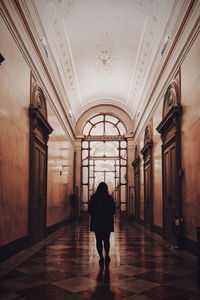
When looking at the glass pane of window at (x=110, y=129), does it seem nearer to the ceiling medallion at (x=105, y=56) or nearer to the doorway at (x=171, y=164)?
the ceiling medallion at (x=105, y=56)

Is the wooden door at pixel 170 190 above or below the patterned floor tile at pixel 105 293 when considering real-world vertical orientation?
above

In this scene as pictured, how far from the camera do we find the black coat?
21.1ft

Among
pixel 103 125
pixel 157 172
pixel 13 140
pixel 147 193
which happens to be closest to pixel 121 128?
pixel 103 125

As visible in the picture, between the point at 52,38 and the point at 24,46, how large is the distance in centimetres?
288

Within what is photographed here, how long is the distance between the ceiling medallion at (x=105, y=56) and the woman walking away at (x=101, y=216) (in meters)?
7.24

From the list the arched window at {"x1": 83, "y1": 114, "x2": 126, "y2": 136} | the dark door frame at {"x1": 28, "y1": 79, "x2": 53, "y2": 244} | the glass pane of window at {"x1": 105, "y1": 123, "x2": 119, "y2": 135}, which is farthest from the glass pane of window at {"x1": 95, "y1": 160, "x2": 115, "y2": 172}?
the dark door frame at {"x1": 28, "y1": 79, "x2": 53, "y2": 244}

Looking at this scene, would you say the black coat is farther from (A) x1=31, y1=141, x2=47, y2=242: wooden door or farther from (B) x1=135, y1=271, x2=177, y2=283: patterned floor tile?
(A) x1=31, y1=141, x2=47, y2=242: wooden door

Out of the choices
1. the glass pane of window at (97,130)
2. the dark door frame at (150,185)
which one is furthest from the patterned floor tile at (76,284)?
the glass pane of window at (97,130)

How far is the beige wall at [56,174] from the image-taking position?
1221 centimetres

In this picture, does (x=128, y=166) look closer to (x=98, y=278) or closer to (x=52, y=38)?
(x=52, y=38)

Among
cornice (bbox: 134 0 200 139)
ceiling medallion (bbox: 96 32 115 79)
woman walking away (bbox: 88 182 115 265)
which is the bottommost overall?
woman walking away (bbox: 88 182 115 265)

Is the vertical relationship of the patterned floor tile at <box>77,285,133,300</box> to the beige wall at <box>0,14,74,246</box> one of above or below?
below

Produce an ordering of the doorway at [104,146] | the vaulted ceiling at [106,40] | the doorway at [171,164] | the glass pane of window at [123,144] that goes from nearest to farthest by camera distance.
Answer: the doorway at [171,164] → the vaulted ceiling at [106,40] → the doorway at [104,146] → the glass pane of window at [123,144]

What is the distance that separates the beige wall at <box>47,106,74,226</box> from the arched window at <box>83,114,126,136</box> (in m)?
5.44
